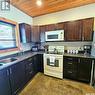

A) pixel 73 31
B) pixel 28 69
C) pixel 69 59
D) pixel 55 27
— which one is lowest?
pixel 28 69

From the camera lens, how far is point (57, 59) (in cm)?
283

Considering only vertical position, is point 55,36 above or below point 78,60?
above

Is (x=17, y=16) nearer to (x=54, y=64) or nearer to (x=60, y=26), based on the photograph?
(x=60, y=26)

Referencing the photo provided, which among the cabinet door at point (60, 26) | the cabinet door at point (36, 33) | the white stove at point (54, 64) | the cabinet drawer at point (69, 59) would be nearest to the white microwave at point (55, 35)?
the cabinet door at point (60, 26)

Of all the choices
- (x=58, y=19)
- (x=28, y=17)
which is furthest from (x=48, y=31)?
(x=28, y=17)

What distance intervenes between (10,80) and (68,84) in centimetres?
179

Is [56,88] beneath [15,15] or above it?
beneath

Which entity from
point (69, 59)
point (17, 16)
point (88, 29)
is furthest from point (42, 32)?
point (88, 29)

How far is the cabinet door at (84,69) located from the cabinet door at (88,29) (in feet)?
2.44

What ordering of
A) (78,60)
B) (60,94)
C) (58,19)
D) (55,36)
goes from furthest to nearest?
(58,19), (55,36), (78,60), (60,94)

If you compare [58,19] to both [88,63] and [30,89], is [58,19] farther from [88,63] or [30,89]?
[30,89]

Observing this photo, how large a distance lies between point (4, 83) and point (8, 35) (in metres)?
1.51

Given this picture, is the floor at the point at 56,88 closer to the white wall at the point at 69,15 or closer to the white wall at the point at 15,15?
the white wall at the point at 15,15

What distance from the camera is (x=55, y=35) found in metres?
3.08
